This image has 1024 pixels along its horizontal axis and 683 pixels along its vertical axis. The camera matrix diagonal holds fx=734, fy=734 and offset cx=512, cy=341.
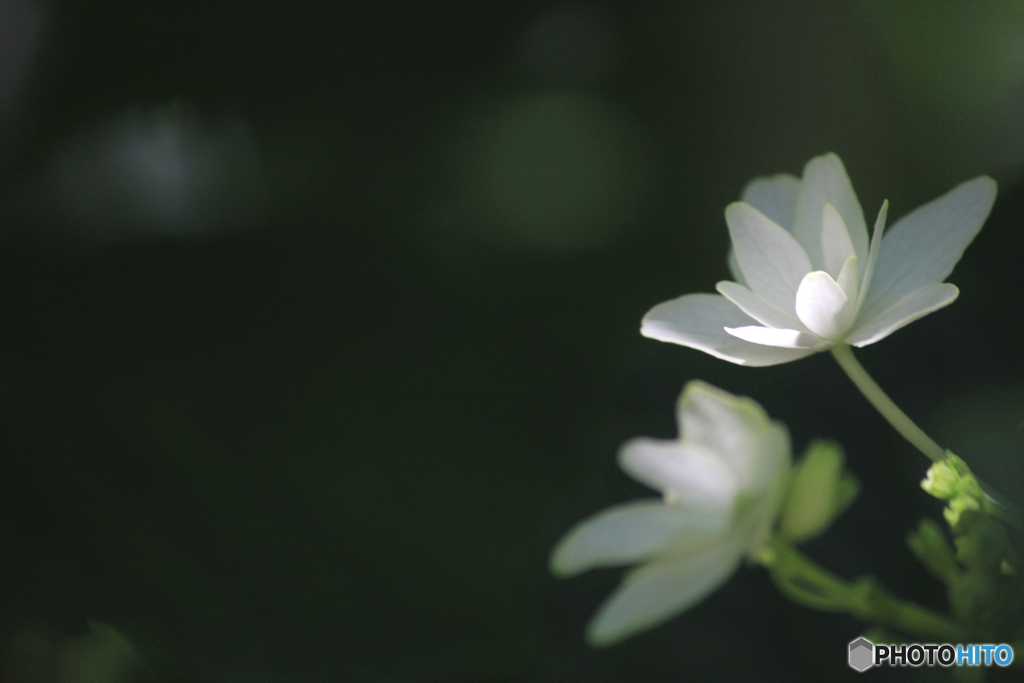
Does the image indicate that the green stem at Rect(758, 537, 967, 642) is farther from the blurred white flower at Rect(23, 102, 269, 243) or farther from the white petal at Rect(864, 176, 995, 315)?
the blurred white flower at Rect(23, 102, 269, 243)

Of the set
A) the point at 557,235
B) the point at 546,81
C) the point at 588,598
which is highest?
the point at 546,81

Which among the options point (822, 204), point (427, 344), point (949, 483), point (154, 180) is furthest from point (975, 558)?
point (154, 180)

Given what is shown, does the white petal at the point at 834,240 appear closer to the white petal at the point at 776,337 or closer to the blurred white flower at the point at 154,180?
the white petal at the point at 776,337

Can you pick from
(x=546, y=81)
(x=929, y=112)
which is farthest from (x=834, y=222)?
(x=546, y=81)

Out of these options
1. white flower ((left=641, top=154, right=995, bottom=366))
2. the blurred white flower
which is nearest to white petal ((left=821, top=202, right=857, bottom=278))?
white flower ((left=641, top=154, right=995, bottom=366))

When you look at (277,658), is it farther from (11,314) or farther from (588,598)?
(11,314)

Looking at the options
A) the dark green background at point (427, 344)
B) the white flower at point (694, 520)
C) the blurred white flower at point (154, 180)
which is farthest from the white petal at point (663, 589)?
the blurred white flower at point (154, 180)
